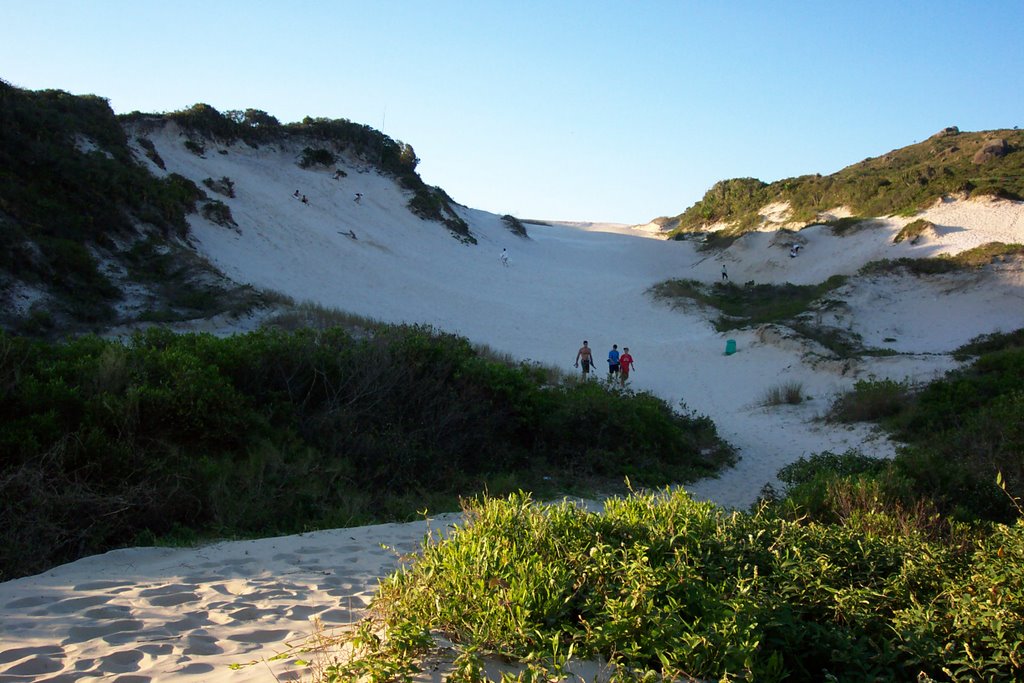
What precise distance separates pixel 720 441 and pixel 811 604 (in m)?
9.69

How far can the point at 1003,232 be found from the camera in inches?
1149

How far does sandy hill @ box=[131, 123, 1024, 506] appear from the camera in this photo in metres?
17.9

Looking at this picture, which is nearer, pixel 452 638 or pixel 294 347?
pixel 452 638

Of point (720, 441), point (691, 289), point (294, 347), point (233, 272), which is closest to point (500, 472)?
point (294, 347)

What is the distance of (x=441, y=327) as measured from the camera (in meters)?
22.4

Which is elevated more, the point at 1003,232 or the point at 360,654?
the point at 1003,232

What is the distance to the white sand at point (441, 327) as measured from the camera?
12.8ft

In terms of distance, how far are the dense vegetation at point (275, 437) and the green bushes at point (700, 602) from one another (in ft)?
10.9

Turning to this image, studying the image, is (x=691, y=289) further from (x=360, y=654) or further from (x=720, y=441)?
(x=360, y=654)

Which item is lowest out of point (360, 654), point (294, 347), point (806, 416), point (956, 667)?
point (806, 416)

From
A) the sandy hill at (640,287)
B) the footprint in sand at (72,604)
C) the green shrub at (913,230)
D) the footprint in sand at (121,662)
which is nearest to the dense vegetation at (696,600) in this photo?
the footprint in sand at (121,662)

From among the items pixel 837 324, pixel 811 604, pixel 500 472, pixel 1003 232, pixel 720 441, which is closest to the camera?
pixel 811 604

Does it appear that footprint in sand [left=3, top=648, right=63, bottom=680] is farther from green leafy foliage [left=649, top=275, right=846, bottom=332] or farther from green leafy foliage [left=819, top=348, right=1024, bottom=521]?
green leafy foliage [left=649, top=275, right=846, bottom=332]

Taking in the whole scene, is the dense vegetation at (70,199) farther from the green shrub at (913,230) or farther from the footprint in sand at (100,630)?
the green shrub at (913,230)
